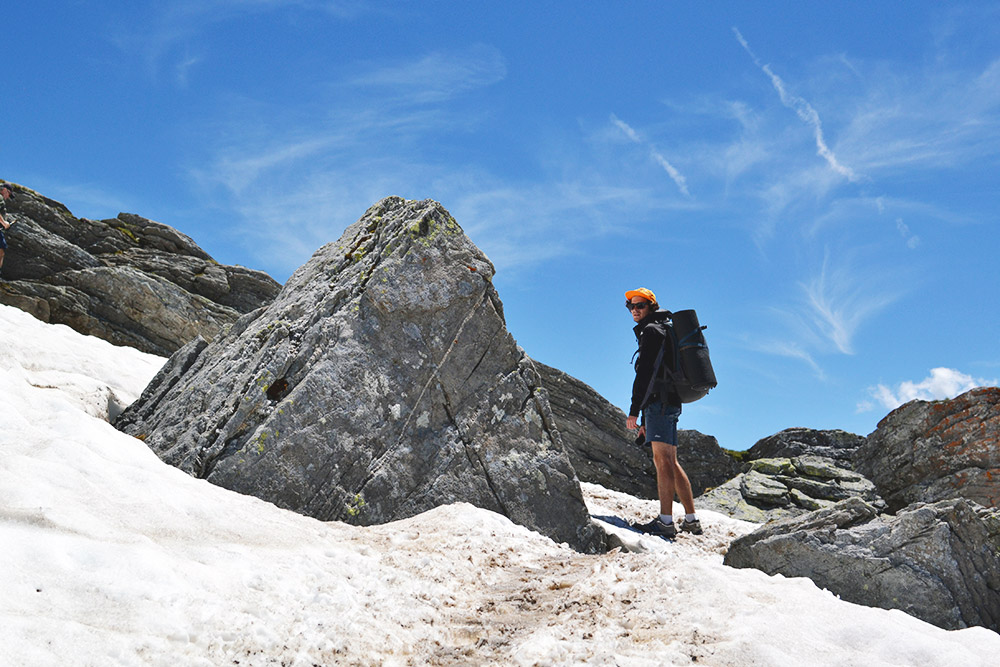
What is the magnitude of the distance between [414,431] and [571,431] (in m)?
9.92

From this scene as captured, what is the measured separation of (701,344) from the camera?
1054 centimetres

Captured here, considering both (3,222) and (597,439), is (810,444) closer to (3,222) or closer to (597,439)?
(597,439)

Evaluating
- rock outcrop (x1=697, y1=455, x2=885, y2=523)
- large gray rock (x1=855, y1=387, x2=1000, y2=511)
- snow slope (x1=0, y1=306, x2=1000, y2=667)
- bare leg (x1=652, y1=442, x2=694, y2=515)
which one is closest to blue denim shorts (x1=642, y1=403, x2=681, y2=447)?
bare leg (x1=652, y1=442, x2=694, y2=515)

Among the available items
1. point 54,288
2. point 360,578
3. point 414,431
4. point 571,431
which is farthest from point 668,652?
point 54,288

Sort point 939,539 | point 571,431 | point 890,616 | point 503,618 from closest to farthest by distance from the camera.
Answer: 1. point 890,616
2. point 503,618
3. point 939,539
4. point 571,431

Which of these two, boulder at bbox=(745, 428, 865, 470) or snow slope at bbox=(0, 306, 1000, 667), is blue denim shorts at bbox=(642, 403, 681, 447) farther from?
boulder at bbox=(745, 428, 865, 470)

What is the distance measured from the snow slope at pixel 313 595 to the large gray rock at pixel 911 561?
4.12 feet

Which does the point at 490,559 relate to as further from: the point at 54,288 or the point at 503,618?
the point at 54,288

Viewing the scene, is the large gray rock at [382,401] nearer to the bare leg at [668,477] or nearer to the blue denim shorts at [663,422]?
the bare leg at [668,477]

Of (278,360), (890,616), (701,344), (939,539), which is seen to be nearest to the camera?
(890,616)

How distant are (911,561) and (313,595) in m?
6.39

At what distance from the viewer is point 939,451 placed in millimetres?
18141

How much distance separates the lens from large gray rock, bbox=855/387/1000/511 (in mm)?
17266

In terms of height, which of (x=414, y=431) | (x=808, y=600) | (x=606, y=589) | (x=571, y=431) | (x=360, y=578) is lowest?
(x=360, y=578)
